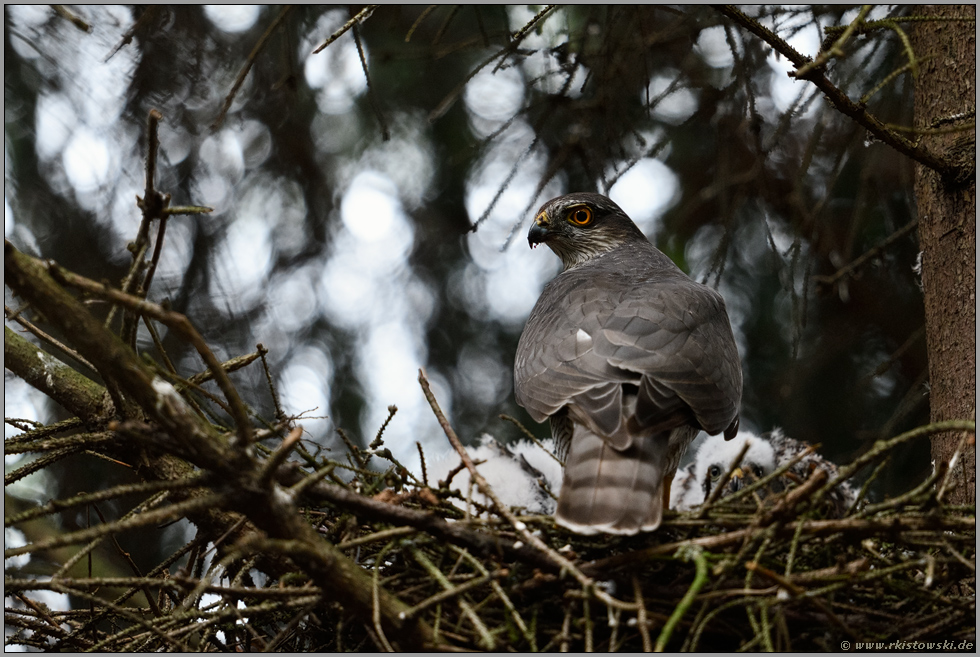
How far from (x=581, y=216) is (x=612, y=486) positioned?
2.74 m

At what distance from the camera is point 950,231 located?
3.40 meters

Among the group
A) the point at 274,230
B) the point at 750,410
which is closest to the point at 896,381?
the point at 750,410

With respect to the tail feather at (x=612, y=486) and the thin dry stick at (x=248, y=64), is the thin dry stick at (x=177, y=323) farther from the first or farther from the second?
the thin dry stick at (x=248, y=64)

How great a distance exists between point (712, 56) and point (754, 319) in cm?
201

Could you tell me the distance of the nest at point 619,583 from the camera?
211 cm

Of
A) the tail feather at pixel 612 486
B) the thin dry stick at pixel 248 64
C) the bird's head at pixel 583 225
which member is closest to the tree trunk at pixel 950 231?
the tail feather at pixel 612 486

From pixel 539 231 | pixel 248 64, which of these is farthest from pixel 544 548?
pixel 539 231

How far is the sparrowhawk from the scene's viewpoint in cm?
249

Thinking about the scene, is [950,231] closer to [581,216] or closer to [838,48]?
[838,48]

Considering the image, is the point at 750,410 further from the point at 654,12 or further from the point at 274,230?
the point at 274,230

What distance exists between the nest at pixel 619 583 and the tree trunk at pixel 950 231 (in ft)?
2.68

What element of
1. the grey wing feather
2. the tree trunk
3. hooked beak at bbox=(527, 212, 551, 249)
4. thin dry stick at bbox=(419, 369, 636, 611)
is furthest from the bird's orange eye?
thin dry stick at bbox=(419, 369, 636, 611)

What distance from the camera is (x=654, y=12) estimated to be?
5.64 metres

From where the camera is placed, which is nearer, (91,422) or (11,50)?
(91,422)
